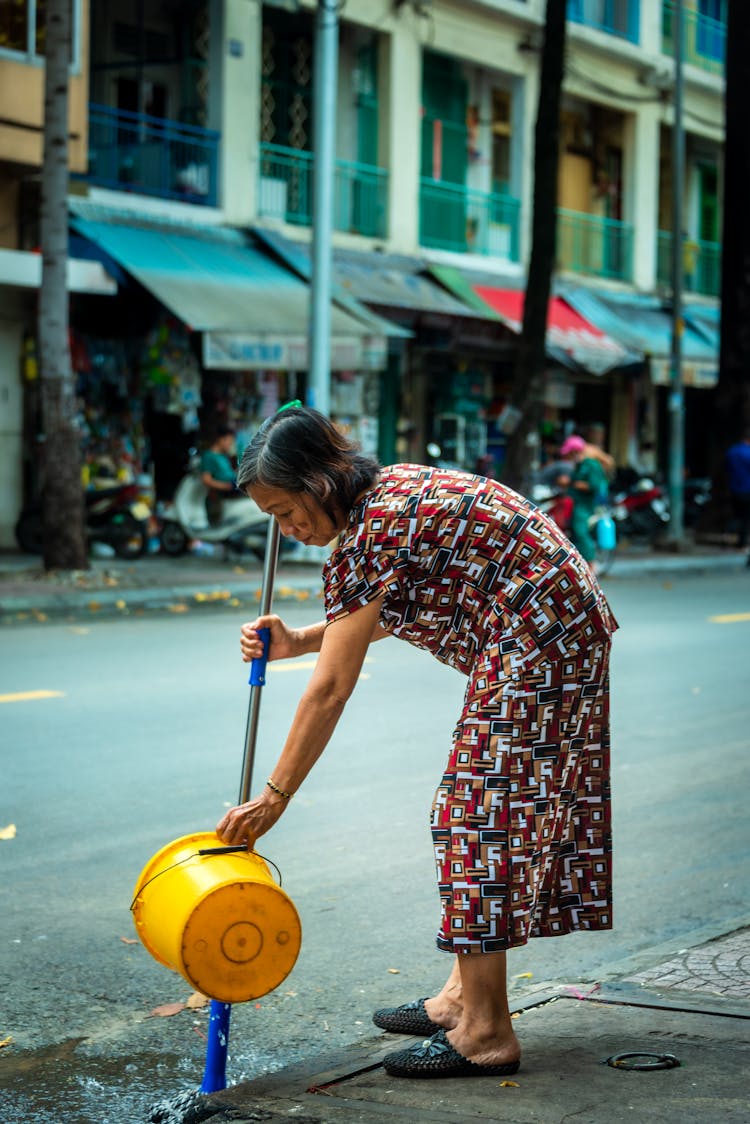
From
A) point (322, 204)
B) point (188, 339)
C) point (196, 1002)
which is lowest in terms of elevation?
point (196, 1002)

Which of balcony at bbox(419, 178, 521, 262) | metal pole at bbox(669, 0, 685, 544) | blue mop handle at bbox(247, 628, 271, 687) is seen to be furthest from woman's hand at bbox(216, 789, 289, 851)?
balcony at bbox(419, 178, 521, 262)

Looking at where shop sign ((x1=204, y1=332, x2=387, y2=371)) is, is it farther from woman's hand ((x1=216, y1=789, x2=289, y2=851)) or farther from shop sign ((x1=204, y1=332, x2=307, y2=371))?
A: woman's hand ((x1=216, y1=789, x2=289, y2=851))

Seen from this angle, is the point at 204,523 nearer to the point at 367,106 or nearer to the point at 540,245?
the point at 540,245

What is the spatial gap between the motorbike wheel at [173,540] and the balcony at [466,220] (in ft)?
28.9

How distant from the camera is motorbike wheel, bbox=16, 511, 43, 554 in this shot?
62.7 ft

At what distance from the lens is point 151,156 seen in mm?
21953

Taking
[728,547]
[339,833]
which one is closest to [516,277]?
[728,547]

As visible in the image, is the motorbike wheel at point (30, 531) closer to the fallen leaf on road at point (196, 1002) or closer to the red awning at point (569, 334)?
the red awning at point (569, 334)

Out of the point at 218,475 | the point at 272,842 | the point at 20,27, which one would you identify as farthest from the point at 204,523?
the point at 272,842

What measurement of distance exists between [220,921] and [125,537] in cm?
1571

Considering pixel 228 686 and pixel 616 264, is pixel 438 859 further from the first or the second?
pixel 616 264

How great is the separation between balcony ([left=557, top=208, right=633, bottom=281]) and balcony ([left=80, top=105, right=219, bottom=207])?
9.21m

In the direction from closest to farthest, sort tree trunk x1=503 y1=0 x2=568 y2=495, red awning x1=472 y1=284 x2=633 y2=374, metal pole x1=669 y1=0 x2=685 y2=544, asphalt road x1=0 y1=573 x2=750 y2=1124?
asphalt road x1=0 y1=573 x2=750 y2=1124 → tree trunk x1=503 y1=0 x2=568 y2=495 → metal pole x1=669 y1=0 x2=685 y2=544 → red awning x1=472 y1=284 x2=633 y2=374

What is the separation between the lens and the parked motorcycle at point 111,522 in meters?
19.1
